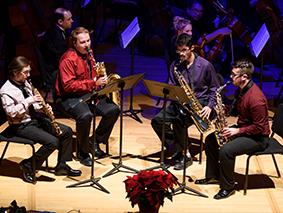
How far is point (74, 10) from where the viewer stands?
37.9ft

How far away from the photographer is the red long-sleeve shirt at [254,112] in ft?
20.5

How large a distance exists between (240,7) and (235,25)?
1624 millimetres

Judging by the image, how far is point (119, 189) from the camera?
650cm

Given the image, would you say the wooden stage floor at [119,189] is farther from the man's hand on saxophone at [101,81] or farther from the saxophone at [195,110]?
the man's hand on saxophone at [101,81]

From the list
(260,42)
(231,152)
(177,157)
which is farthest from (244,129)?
(260,42)

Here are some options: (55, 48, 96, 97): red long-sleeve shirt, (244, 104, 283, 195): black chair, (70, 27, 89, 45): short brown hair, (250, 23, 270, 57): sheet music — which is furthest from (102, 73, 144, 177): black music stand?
(250, 23, 270, 57): sheet music

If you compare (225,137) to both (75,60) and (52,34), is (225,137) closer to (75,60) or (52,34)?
(75,60)

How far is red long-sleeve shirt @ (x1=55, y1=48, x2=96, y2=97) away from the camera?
6.98m

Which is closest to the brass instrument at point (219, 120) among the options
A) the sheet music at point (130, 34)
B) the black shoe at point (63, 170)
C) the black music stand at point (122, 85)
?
the black music stand at point (122, 85)

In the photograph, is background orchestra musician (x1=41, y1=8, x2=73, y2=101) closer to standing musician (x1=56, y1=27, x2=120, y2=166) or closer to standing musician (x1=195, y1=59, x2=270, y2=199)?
standing musician (x1=56, y1=27, x2=120, y2=166)

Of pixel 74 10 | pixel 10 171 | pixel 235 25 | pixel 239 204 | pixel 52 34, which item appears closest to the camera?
pixel 239 204

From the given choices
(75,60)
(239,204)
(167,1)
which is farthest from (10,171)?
(167,1)

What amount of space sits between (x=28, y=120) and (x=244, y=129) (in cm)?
213

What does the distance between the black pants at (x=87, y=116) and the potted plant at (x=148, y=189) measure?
5.14 feet
